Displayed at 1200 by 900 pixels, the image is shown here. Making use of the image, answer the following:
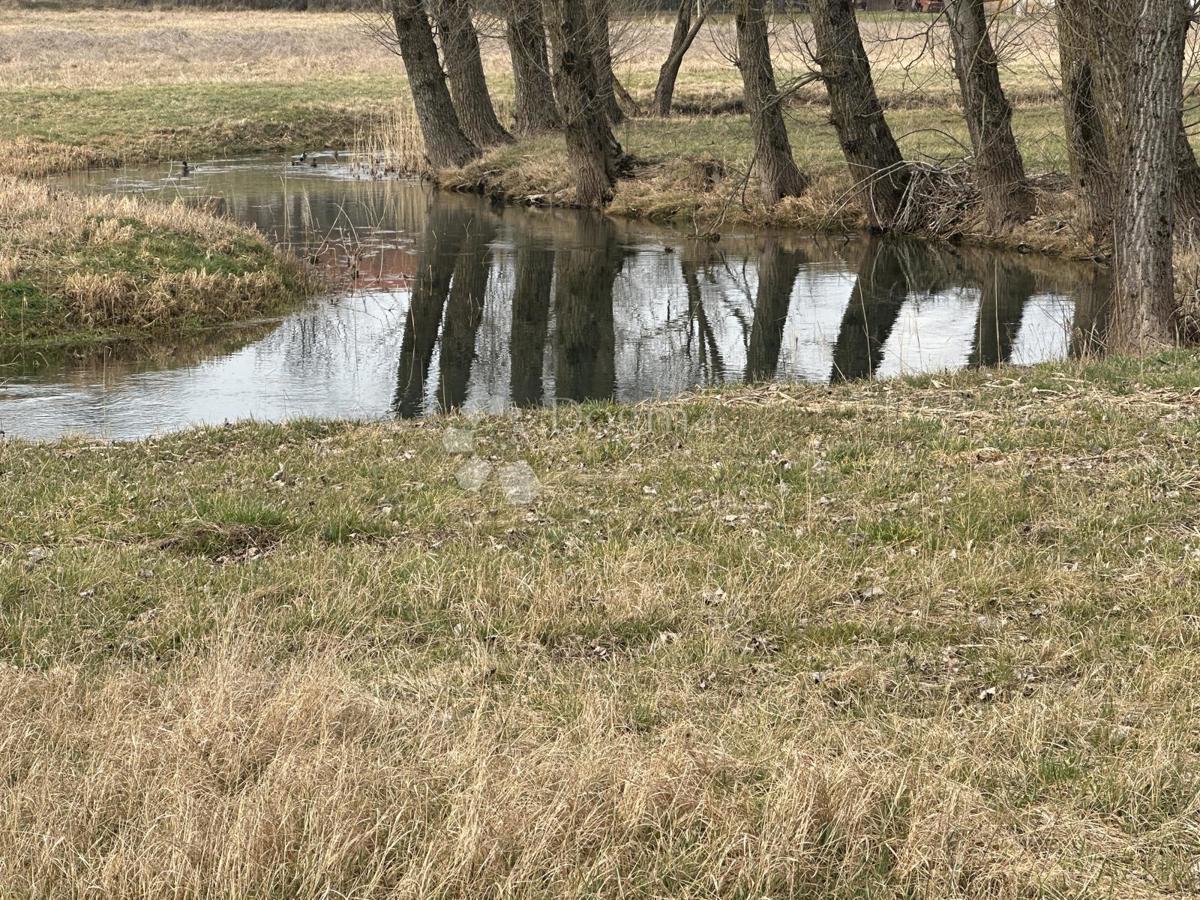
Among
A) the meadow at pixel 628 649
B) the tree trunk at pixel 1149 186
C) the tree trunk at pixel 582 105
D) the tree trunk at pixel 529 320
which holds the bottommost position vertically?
the meadow at pixel 628 649

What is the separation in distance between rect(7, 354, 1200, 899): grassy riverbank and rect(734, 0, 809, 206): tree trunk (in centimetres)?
1528

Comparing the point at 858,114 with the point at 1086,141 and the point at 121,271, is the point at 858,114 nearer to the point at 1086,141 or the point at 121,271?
the point at 1086,141

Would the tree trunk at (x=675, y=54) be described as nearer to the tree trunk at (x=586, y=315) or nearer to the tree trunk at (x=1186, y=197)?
the tree trunk at (x=586, y=315)

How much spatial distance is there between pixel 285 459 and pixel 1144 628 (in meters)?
6.53

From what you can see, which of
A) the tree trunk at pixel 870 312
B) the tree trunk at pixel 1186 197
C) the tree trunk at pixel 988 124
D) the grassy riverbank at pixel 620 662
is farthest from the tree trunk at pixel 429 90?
the grassy riverbank at pixel 620 662

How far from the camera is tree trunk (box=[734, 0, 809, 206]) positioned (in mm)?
24828

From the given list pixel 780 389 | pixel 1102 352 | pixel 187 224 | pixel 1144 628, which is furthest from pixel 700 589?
pixel 187 224

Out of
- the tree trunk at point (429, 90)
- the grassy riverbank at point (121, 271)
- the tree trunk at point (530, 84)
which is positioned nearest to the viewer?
the grassy riverbank at point (121, 271)

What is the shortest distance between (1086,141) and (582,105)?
11.2 m

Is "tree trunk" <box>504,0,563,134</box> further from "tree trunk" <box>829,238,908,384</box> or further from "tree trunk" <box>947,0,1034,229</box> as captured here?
"tree trunk" <box>947,0,1034,229</box>

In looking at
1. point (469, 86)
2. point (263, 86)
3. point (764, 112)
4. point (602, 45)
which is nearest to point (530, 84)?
point (469, 86)

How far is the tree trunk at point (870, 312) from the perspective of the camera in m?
16.6

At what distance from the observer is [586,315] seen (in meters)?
19.7

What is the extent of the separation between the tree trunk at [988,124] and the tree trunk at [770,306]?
3451 mm
